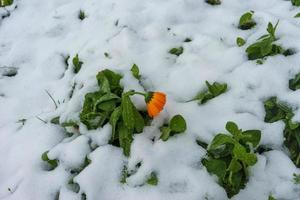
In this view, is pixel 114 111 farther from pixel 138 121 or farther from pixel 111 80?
pixel 111 80

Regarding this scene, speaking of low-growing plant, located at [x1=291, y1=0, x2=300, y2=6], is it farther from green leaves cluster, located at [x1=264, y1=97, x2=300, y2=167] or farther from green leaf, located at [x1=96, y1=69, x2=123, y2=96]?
green leaf, located at [x1=96, y1=69, x2=123, y2=96]

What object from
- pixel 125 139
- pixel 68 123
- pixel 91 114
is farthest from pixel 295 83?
pixel 68 123

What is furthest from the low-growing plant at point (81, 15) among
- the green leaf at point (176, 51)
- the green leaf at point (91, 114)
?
the green leaf at point (91, 114)

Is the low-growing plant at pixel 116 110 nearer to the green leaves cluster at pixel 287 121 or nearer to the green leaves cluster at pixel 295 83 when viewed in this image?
the green leaves cluster at pixel 287 121

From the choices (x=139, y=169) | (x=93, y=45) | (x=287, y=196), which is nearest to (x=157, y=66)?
(x=93, y=45)

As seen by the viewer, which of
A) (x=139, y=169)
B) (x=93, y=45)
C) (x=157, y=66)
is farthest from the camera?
(x=93, y=45)

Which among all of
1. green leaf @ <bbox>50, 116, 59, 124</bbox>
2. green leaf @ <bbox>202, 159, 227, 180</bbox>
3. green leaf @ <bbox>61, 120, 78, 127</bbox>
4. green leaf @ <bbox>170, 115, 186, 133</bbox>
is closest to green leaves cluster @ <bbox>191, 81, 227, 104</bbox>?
green leaf @ <bbox>170, 115, 186, 133</bbox>

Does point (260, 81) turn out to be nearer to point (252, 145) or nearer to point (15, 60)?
point (252, 145)
